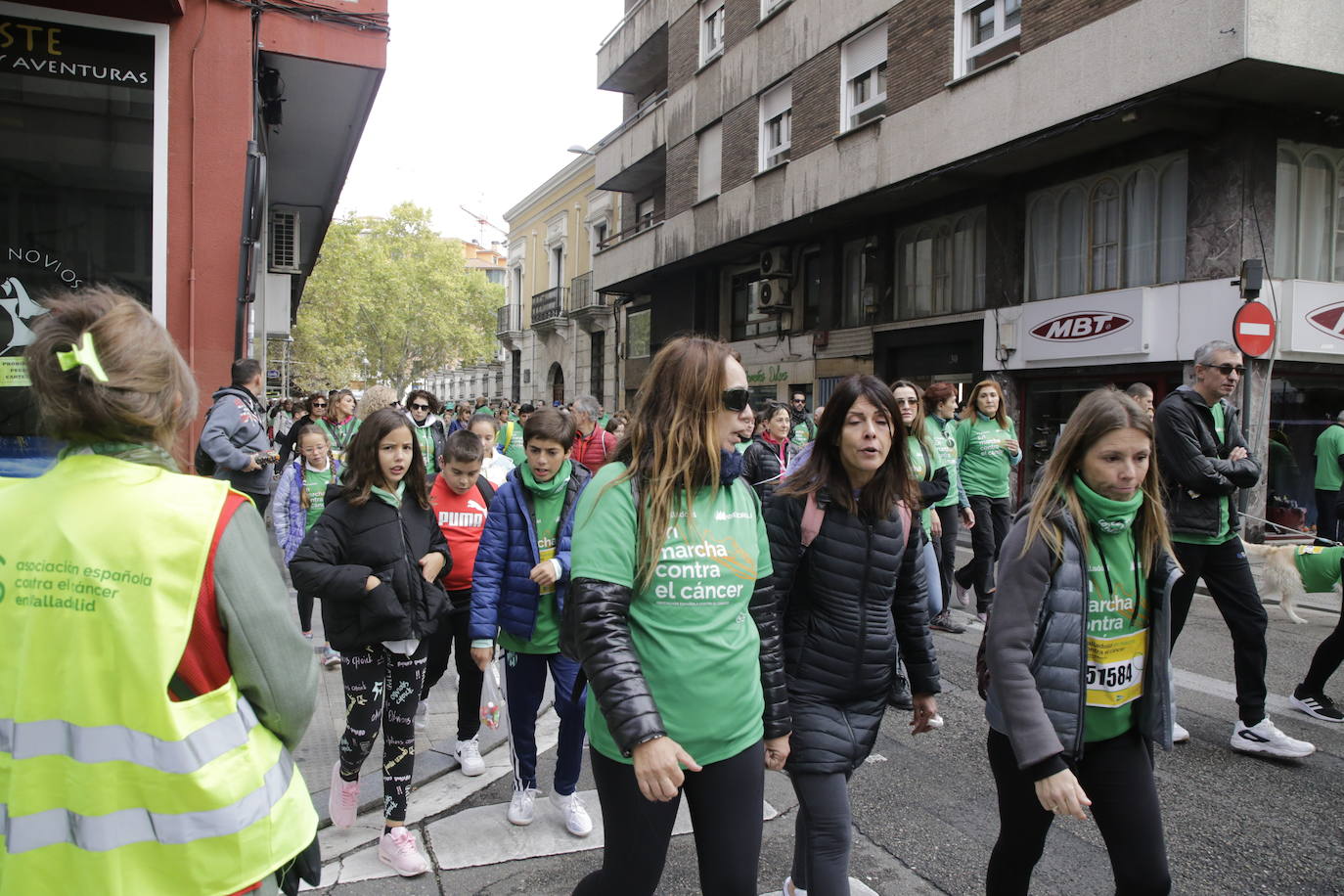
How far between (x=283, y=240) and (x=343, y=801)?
1303 cm

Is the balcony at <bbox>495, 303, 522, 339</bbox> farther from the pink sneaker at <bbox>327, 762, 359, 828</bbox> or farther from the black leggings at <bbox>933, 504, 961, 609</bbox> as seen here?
the pink sneaker at <bbox>327, 762, 359, 828</bbox>

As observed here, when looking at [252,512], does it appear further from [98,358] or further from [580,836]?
[580,836]

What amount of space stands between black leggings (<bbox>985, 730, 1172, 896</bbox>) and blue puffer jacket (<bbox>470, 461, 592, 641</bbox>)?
1.94m

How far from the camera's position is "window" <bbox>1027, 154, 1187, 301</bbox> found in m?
12.5

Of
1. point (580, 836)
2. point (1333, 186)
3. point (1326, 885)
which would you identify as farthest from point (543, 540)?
point (1333, 186)

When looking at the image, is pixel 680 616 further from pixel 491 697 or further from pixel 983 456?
pixel 983 456

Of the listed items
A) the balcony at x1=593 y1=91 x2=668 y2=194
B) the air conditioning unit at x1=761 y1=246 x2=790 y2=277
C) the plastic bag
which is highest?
the balcony at x1=593 y1=91 x2=668 y2=194

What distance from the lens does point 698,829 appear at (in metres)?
2.29

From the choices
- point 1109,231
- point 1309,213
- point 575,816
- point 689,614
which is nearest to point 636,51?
point 1109,231

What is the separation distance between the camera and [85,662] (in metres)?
1.52

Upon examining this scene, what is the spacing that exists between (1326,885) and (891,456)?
237cm

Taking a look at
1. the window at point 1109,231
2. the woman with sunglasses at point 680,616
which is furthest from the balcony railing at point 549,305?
the woman with sunglasses at point 680,616

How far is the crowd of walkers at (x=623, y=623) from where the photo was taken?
5.04 ft

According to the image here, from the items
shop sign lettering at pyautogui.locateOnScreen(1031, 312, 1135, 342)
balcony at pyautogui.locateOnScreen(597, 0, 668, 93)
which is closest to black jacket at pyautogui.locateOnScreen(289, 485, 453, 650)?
shop sign lettering at pyautogui.locateOnScreen(1031, 312, 1135, 342)
